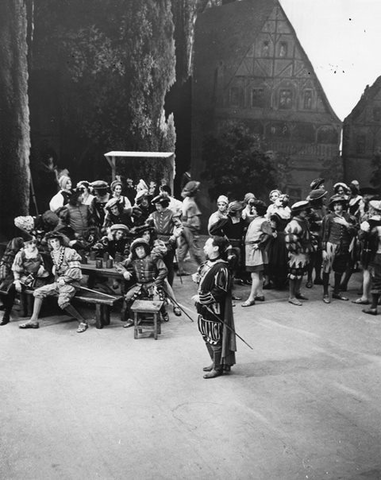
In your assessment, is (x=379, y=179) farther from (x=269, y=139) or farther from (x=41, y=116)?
(x=41, y=116)

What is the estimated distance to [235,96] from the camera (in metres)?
14.5

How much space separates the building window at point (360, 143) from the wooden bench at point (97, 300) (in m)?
7.58

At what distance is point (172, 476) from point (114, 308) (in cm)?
469

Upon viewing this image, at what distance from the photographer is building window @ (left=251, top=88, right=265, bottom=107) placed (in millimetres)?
14328

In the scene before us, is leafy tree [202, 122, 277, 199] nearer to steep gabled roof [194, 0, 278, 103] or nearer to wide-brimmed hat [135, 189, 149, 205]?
steep gabled roof [194, 0, 278, 103]

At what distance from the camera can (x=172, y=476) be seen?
514cm

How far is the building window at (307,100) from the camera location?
14.2 m

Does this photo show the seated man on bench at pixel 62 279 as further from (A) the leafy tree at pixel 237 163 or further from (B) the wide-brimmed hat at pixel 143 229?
(A) the leafy tree at pixel 237 163

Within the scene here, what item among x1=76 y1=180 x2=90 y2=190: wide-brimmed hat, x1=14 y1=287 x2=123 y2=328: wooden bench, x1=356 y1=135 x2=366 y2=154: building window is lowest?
x1=14 y1=287 x2=123 y2=328: wooden bench

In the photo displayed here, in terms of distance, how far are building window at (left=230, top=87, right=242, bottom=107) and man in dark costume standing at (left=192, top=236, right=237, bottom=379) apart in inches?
326

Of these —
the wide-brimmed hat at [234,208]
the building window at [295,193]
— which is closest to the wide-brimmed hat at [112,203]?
the wide-brimmed hat at [234,208]

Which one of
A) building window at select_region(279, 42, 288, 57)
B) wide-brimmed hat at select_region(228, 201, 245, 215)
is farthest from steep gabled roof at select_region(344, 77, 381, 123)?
wide-brimmed hat at select_region(228, 201, 245, 215)

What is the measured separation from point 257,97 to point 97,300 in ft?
24.7

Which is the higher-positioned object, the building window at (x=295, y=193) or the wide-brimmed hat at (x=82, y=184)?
the wide-brimmed hat at (x=82, y=184)
